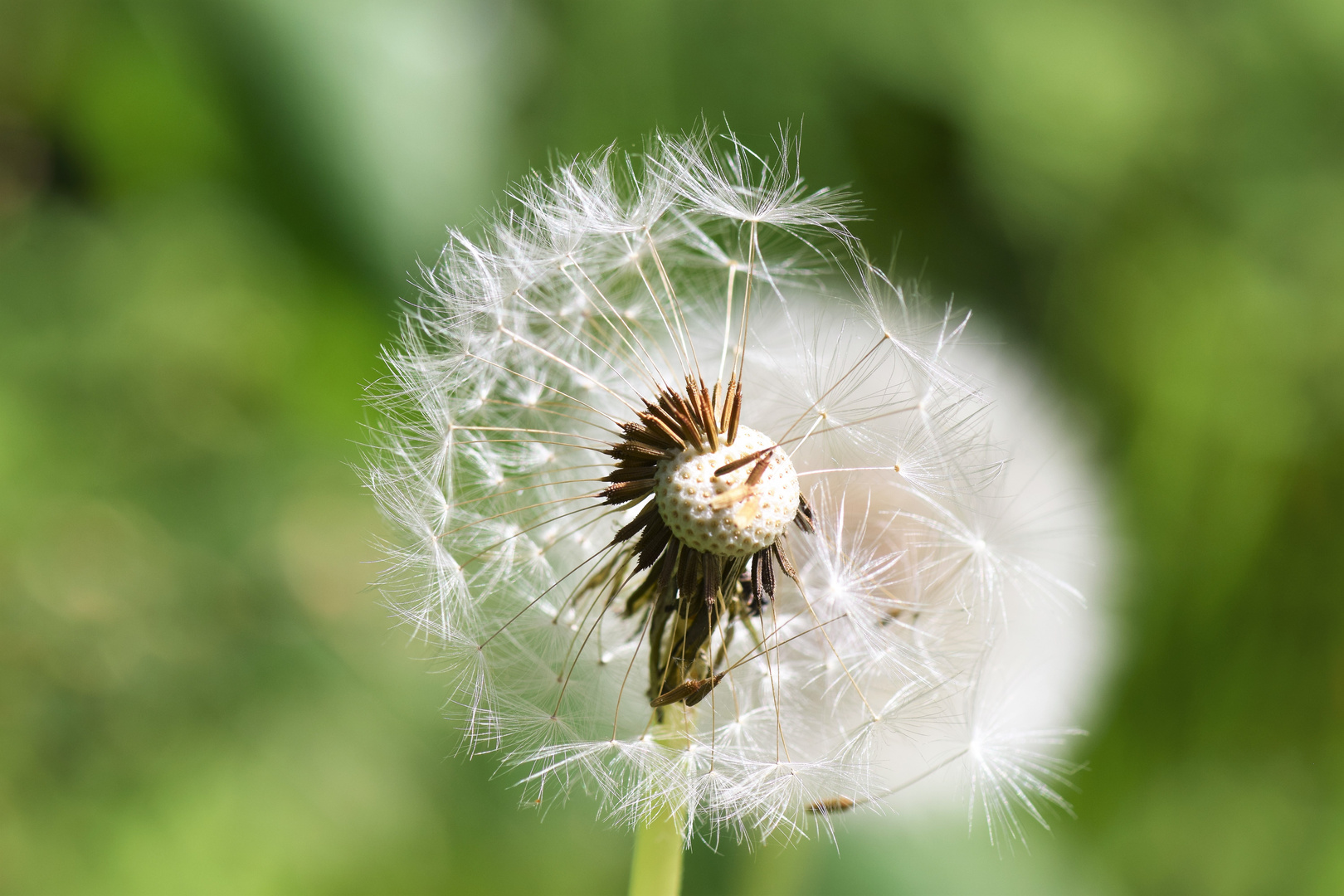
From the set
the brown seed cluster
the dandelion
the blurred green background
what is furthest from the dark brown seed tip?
the blurred green background

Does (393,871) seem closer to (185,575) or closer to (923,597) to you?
(185,575)

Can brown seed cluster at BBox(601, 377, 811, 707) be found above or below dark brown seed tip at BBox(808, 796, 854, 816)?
above

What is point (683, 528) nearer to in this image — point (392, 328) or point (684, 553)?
point (684, 553)

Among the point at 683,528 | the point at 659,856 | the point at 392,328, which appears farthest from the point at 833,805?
the point at 392,328

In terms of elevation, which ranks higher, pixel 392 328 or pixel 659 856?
pixel 392 328

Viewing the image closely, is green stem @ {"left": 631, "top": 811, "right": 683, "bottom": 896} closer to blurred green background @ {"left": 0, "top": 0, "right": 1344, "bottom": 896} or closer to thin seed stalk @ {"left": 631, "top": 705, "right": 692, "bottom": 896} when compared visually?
thin seed stalk @ {"left": 631, "top": 705, "right": 692, "bottom": 896}
